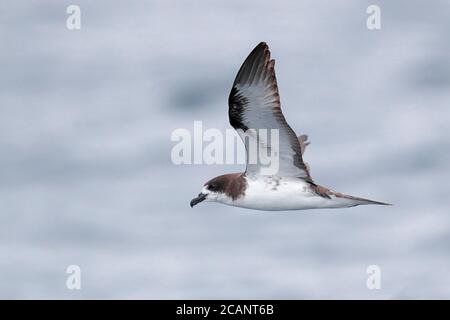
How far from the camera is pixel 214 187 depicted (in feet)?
78.3

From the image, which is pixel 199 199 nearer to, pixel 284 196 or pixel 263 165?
pixel 263 165

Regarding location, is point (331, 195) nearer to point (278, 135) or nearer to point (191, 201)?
point (278, 135)

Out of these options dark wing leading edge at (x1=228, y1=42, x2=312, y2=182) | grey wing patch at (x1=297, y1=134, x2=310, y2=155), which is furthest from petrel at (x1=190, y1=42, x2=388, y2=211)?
grey wing patch at (x1=297, y1=134, x2=310, y2=155)

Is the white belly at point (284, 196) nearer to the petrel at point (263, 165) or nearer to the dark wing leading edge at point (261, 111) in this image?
the petrel at point (263, 165)

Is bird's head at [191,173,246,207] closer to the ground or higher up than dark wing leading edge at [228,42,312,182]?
closer to the ground

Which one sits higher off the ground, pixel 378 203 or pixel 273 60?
pixel 273 60

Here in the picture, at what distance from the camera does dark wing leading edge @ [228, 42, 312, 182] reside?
69.7 feet

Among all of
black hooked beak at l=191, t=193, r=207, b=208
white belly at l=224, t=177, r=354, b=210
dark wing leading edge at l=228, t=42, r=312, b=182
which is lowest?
white belly at l=224, t=177, r=354, b=210

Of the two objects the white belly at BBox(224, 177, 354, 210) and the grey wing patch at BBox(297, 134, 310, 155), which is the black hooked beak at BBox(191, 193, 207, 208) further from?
the grey wing patch at BBox(297, 134, 310, 155)

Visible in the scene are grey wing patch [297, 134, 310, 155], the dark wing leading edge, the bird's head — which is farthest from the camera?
grey wing patch [297, 134, 310, 155]

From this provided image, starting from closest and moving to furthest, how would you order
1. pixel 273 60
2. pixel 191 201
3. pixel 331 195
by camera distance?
pixel 273 60
pixel 331 195
pixel 191 201

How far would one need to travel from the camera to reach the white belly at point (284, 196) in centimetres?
2278

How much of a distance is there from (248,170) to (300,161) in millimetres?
1101
